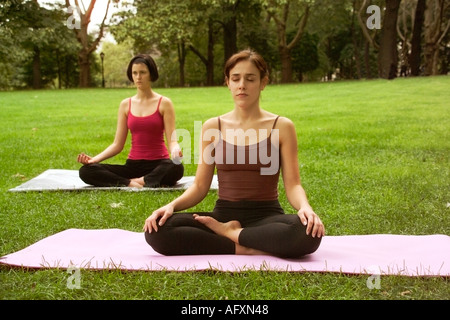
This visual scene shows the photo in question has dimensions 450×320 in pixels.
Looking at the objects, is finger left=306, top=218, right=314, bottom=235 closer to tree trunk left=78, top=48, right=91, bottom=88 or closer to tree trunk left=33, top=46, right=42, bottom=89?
tree trunk left=78, top=48, right=91, bottom=88

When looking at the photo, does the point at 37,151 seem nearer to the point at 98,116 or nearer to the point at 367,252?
the point at 98,116

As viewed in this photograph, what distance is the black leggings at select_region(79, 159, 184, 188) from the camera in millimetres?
5734

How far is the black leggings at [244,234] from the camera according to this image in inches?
126

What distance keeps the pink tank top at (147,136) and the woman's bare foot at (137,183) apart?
238 mm

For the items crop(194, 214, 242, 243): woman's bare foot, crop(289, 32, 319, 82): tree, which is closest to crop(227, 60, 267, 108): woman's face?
crop(194, 214, 242, 243): woman's bare foot

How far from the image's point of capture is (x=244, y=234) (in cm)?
333

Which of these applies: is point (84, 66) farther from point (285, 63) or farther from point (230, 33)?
point (285, 63)

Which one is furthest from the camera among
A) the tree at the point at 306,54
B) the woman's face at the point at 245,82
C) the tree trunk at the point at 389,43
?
the tree at the point at 306,54

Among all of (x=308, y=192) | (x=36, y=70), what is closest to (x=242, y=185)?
(x=308, y=192)

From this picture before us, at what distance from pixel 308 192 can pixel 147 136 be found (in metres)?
1.77

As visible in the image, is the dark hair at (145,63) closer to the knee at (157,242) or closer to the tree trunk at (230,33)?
the knee at (157,242)

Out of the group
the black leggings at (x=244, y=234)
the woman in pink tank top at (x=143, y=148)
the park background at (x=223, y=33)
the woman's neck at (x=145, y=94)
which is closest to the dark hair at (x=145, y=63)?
the woman in pink tank top at (x=143, y=148)

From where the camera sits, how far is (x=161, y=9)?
25516 millimetres

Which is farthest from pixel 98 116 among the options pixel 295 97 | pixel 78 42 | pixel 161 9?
pixel 78 42
